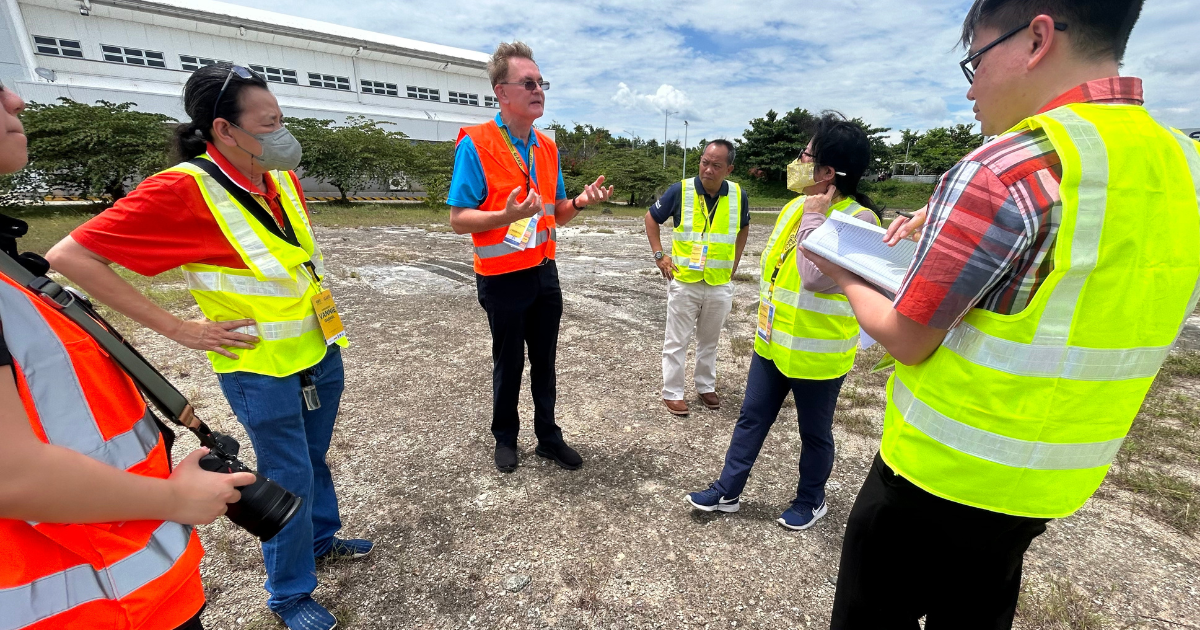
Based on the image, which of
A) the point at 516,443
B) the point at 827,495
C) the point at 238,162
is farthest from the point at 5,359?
the point at 827,495

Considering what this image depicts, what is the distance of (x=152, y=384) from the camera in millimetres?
1082

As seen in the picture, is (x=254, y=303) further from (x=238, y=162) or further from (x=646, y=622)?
(x=646, y=622)

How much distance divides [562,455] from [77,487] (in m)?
2.58

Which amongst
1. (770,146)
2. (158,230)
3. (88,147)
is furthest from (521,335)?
(770,146)

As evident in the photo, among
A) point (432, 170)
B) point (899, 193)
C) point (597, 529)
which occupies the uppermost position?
point (432, 170)

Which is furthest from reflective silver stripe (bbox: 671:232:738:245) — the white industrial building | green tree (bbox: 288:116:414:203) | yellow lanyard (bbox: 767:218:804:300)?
green tree (bbox: 288:116:414:203)

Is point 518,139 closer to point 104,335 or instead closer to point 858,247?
point 858,247

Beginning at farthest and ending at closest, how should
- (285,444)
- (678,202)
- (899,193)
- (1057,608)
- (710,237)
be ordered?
(899,193) < (678,202) < (710,237) < (1057,608) < (285,444)

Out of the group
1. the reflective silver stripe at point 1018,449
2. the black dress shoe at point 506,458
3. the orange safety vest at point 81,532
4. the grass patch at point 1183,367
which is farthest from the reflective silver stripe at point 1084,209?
the grass patch at point 1183,367

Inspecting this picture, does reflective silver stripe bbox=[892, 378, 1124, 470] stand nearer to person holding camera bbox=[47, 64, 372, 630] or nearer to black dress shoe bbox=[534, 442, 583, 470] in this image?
person holding camera bbox=[47, 64, 372, 630]

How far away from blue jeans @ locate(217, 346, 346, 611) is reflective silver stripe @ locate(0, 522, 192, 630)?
0.83 m

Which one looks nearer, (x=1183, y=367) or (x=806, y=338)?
(x=806, y=338)

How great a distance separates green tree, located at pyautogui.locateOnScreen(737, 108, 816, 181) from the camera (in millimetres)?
35875

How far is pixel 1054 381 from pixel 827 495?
2.22 meters
